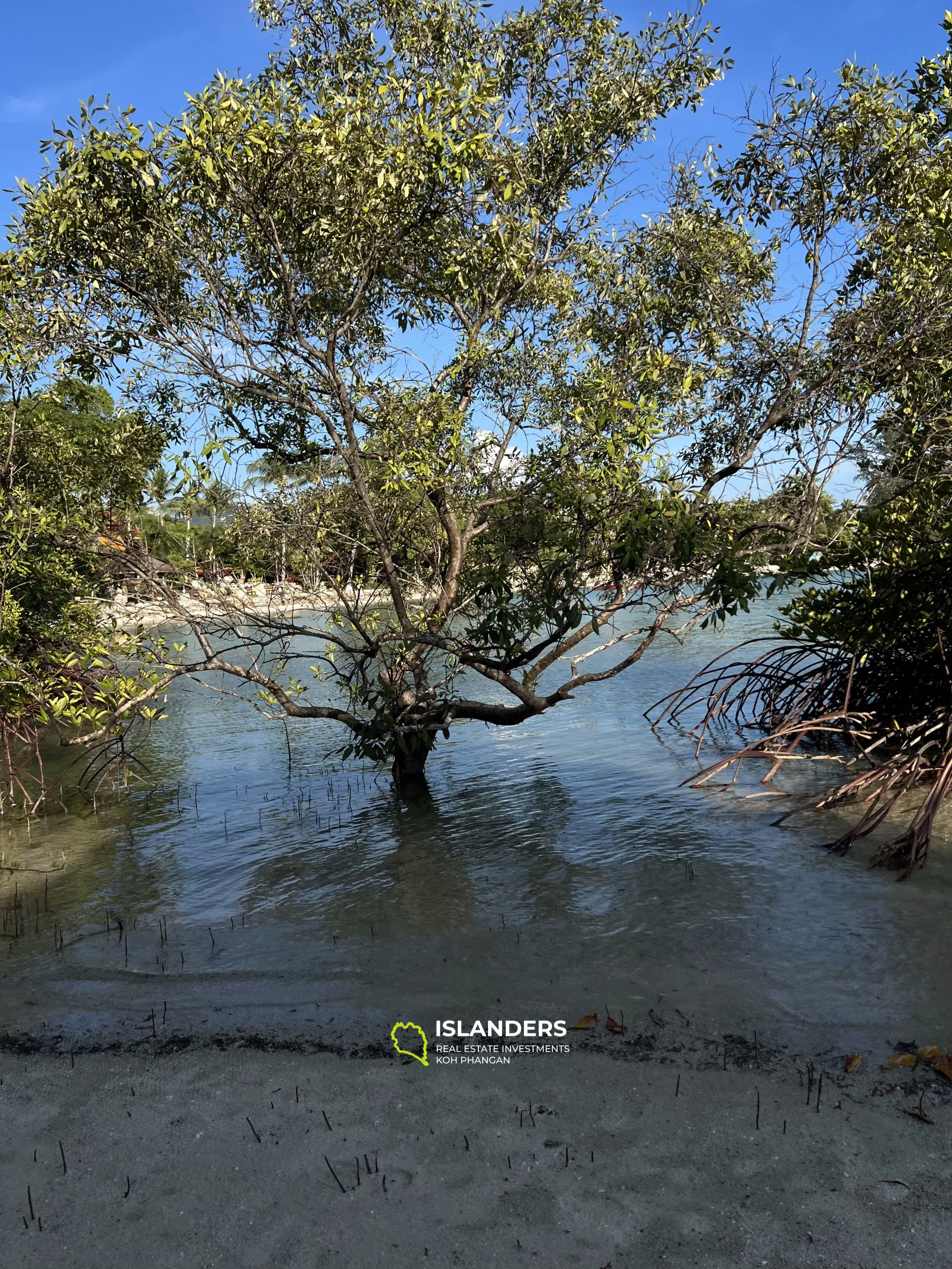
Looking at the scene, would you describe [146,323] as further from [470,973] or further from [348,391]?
[470,973]

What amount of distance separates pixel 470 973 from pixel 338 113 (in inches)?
258

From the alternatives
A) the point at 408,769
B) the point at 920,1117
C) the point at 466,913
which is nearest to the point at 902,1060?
the point at 920,1117

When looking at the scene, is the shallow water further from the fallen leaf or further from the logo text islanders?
the fallen leaf

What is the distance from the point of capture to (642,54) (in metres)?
9.21

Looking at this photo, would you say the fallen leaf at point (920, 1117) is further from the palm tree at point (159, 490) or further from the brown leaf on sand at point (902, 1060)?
the palm tree at point (159, 490)

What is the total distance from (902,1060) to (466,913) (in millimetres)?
3547

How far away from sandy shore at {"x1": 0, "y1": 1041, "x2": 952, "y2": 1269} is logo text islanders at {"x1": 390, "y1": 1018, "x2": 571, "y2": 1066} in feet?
0.39

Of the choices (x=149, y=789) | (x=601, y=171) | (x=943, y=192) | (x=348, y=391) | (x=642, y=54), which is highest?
(x=642, y=54)

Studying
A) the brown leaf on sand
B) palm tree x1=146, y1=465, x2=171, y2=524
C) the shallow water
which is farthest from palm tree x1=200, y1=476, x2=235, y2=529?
the brown leaf on sand

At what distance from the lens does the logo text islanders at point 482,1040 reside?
5.20m

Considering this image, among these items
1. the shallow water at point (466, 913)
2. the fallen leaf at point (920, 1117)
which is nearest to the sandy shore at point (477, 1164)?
the fallen leaf at point (920, 1117)

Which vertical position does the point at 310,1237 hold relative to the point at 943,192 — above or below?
below

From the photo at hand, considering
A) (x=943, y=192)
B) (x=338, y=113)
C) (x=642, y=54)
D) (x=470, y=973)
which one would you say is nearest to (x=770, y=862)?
(x=470, y=973)

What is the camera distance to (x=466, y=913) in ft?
24.8
